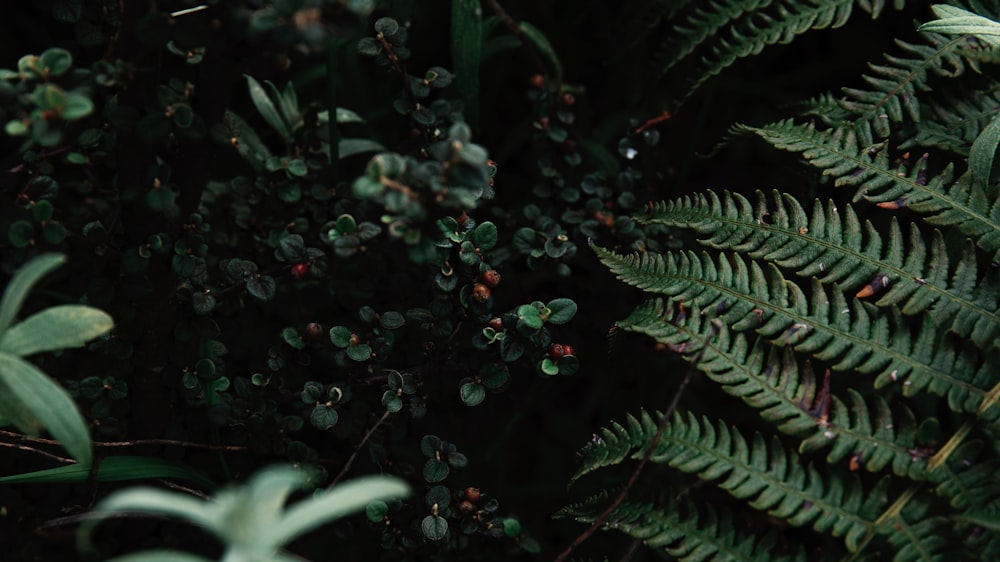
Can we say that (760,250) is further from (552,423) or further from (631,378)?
(552,423)

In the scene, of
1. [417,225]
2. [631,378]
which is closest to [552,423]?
[631,378]

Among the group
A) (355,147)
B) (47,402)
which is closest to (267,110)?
(355,147)

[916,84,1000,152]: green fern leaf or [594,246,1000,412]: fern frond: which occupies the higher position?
[916,84,1000,152]: green fern leaf

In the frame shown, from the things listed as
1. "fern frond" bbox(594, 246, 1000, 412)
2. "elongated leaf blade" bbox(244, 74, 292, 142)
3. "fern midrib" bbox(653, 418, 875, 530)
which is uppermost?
"fern frond" bbox(594, 246, 1000, 412)

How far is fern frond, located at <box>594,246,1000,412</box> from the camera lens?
1.41 m

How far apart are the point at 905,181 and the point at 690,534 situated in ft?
2.63

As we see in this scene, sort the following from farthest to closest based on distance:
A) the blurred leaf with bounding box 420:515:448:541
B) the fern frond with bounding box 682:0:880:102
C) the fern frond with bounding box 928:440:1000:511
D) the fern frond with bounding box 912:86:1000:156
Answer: the fern frond with bounding box 682:0:880:102
the fern frond with bounding box 912:86:1000:156
the blurred leaf with bounding box 420:515:448:541
the fern frond with bounding box 928:440:1000:511

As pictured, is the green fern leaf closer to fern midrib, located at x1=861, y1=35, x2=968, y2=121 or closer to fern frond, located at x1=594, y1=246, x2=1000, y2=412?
fern midrib, located at x1=861, y1=35, x2=968, y2=121

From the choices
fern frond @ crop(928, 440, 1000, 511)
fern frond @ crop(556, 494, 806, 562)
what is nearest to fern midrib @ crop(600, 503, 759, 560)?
fern frond @ crop(556, 494, 806, 562)

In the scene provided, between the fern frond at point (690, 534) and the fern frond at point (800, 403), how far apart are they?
185mm

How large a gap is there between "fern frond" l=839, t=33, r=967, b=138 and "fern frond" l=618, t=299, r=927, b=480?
62cm

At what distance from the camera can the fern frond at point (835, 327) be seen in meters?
1.41

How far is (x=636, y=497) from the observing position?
4.99 feet

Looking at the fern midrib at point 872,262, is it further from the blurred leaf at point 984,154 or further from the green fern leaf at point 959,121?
the green fern leaf at point 959,121
